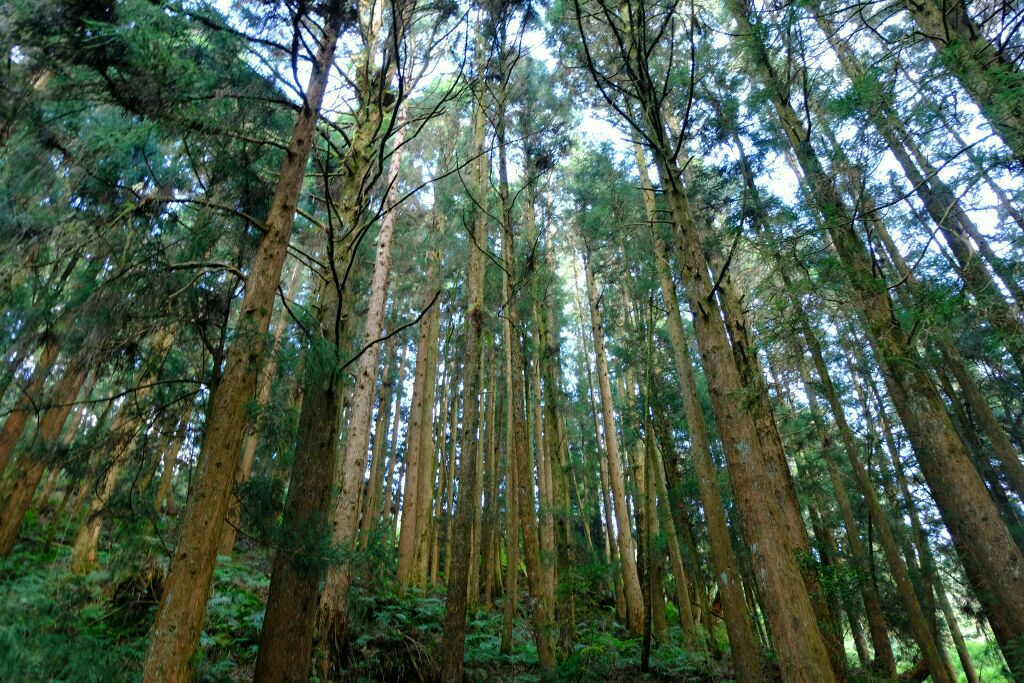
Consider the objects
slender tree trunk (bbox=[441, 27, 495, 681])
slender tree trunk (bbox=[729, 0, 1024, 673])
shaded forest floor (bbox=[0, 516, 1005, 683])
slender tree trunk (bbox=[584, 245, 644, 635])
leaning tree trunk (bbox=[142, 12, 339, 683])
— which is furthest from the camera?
slender tree trunk (bbox=[584, 245, 644, 635])

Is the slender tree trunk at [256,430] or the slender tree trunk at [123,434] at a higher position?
the slender tree trunk at [256,430]

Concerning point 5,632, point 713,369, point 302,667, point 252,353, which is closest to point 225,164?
point 252,353

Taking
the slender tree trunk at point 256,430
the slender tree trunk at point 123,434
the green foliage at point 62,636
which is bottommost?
the green foliage at point 62,636

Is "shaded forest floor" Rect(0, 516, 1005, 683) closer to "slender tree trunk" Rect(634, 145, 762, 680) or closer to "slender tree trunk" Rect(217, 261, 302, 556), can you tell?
"slender tree trunk" Rect(217, 261, 302, 556)

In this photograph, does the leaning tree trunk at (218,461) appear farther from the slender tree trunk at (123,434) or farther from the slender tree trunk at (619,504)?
the slender tree trunk at (619,504)

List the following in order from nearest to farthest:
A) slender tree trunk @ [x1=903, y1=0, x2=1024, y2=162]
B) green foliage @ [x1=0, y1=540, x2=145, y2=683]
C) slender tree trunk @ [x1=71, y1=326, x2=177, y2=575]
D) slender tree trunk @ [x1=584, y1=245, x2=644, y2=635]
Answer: green foliage @ [x1=0, y1=540, x2=145, y2=683]
slender tree trunk @ [x1=71, y1=326, x2=177, y2=575]
slender tree trunk @ [x1=903, y1=0, x2=1024, y2=162]
slender tree trunk @ [x1=584, y1=245, x2=644, y2=635]

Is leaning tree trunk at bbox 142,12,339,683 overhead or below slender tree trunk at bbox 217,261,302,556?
below

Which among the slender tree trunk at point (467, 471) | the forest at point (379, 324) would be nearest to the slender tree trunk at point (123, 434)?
the forest at point (379, 324)

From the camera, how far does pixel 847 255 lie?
701cm

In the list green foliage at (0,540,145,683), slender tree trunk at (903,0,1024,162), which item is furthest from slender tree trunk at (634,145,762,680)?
green foliage at (0,540,145,683)

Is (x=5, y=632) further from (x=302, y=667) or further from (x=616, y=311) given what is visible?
(x=616, y=311)

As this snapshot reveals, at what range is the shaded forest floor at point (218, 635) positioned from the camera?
350 centimetres

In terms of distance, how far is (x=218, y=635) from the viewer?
6074mm

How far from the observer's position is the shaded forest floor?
3.50 metres
